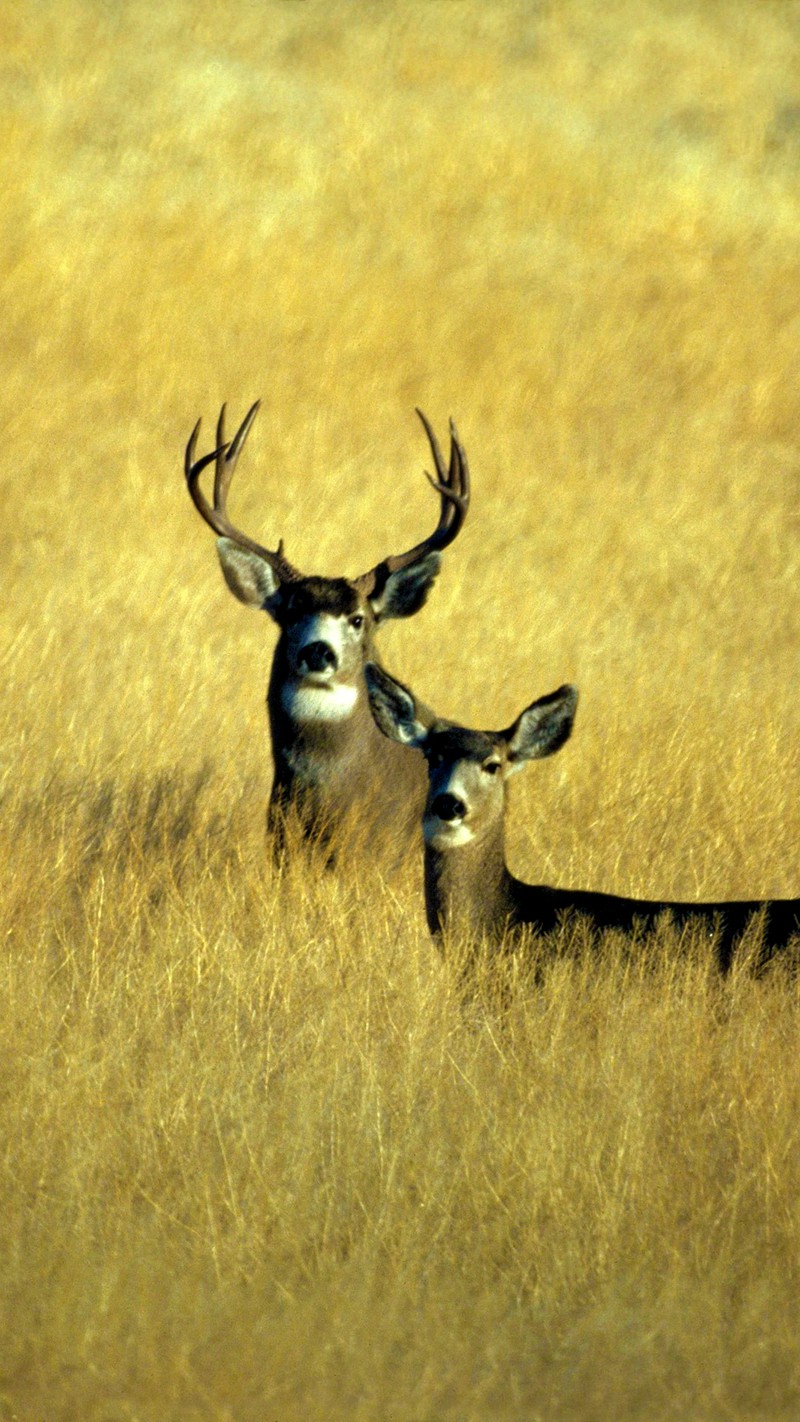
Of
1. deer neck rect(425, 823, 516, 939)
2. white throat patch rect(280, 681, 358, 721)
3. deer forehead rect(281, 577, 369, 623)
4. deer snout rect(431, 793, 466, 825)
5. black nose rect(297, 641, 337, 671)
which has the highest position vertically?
deer forehead rect(281, 577, 369, 623)

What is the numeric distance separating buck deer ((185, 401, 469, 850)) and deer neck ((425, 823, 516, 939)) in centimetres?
109

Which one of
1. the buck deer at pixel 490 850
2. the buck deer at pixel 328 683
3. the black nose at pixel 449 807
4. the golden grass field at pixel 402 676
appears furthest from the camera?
the buck deer at pixel 328 683

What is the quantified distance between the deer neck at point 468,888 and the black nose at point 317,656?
1.20 metres

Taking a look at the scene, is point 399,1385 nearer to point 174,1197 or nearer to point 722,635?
point 174,1197

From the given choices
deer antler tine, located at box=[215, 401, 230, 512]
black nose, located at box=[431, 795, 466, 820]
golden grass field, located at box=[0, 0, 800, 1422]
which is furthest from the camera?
deer antler tine, located at box=[215, 401, 230, 512]

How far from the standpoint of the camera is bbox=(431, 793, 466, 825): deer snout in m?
6.23

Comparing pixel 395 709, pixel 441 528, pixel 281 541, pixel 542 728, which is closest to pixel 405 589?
pixel 441 528

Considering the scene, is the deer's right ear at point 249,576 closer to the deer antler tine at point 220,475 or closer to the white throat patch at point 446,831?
the deer antler tine at point 220,475

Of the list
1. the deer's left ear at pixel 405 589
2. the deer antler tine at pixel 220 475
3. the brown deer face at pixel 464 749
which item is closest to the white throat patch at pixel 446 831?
the brown deer face at pixel 464 749

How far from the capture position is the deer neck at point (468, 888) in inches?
256

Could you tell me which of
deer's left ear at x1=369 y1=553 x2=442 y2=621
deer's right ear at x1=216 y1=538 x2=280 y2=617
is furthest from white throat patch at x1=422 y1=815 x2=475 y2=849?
deer's right ear at x1=216 y1=538 x2=280 y2=617

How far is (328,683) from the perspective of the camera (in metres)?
7.66

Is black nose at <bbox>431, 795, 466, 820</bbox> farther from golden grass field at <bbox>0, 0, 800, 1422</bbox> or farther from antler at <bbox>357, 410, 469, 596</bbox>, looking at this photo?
antler at <bbox>357, 410, 469, 596</bbox>

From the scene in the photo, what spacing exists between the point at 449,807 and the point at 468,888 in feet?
1.31
